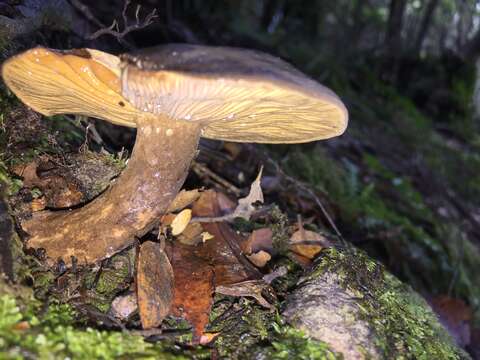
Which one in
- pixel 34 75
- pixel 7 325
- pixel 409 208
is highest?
pixel 34 75

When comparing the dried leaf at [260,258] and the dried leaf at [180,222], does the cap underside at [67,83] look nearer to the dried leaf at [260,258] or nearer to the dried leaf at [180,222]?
the dried leaf at [180,222]

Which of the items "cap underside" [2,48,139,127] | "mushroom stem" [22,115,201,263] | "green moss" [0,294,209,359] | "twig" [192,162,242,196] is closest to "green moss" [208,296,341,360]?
"green moss" [0,294,209,359]

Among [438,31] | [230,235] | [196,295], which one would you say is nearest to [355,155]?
[230,235]

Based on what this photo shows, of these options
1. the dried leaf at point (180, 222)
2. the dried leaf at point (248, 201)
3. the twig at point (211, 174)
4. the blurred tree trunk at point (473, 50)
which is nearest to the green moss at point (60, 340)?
the dried leaf at point (180, 222)

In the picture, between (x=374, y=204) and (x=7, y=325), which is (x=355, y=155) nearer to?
(x=374, y=204)

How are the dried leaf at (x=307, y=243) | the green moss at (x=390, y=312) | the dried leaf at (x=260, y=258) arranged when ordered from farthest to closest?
the dried leaf at (x=307, y=243)
the dried leaf at (x=260, y=258)
the green moss at (x=390, y=312)

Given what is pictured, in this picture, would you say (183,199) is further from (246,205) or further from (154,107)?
(154,107)
